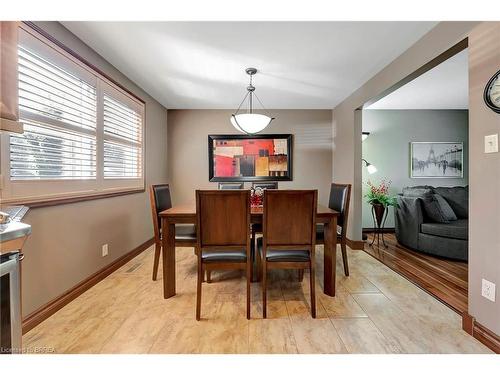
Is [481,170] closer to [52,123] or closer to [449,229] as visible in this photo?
[449,229]

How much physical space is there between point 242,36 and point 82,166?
1.93 m

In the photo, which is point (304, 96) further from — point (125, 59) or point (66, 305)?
point (66, 305)

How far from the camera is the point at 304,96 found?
3738mm

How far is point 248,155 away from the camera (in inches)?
174

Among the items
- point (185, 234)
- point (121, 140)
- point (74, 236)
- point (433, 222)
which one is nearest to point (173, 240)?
point (185, 234)

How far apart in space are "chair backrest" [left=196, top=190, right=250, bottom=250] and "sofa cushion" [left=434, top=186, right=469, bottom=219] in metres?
3.65

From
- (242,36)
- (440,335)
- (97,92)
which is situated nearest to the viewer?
(440,335)

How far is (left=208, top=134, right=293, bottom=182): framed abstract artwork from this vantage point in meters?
4.42

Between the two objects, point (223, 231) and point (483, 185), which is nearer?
point (483, 185)

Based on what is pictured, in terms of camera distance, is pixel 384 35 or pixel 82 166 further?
pixel 82 166

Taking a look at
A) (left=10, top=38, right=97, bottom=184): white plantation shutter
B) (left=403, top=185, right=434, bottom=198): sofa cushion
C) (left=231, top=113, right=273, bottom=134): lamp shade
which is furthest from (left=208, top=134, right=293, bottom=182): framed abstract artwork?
(left=10, top=38, right=97, bottom=184): white plantation shutter

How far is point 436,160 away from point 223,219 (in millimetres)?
4768

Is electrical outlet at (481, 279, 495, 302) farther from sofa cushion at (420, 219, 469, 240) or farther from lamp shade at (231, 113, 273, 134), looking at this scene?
lamp shade at (231, 113, 273, 134)

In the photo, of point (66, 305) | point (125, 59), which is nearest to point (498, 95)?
point (125, 59)
